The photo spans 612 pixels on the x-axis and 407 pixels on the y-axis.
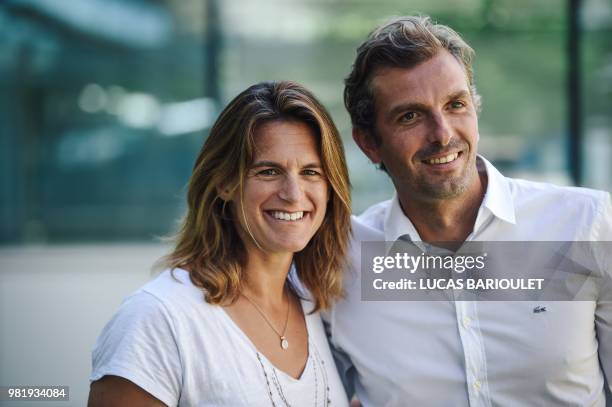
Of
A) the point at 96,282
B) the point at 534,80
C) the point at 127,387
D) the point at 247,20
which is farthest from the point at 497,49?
the point at 127,387

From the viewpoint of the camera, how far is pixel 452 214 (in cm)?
247

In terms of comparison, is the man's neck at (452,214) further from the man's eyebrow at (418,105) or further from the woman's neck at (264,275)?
the woman's neck at (264,275)

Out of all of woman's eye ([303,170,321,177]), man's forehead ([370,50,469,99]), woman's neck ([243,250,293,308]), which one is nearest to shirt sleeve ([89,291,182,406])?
woman's neck ([243,250,293,308])

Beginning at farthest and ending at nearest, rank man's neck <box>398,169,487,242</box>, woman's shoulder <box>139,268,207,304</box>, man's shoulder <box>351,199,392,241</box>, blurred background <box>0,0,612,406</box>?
blurred background <box>0,0,612,406</box>
man's shoulder <box>351,199,392,241</box>
man's neck <box>398,169,487,242</box>
woman's shoulder <box>139,268,207,304</box>

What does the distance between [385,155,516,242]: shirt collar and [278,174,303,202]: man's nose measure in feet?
1.58

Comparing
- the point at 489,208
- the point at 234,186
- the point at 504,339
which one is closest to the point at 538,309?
the point at 504,339

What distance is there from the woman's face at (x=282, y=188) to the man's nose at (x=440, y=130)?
0.42 metres

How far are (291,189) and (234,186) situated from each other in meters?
0.21

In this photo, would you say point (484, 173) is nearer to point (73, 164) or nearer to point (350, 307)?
point (350, 307)

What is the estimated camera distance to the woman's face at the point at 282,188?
7.34ft

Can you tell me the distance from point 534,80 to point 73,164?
14.6 ft

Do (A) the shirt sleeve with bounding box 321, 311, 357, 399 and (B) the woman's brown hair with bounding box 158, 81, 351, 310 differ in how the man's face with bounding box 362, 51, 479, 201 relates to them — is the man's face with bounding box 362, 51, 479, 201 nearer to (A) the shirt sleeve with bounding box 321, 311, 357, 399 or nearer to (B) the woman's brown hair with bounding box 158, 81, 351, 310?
(B) the woman's brown hair with bounding box 158, 81, 351, 310

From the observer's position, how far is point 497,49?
20.0 ft

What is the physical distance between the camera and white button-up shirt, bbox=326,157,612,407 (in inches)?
87.8
